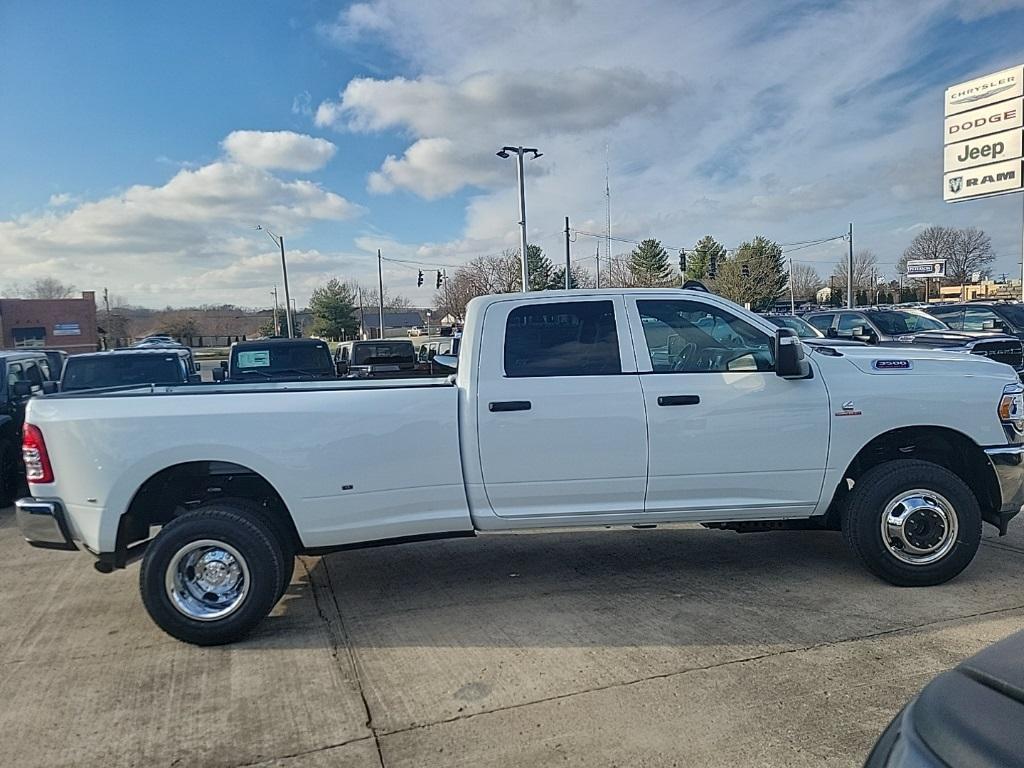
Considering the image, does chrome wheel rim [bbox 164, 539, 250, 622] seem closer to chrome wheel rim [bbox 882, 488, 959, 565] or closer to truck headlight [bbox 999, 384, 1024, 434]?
chrome wheel rim [bbox 882, 488, 959, 565]

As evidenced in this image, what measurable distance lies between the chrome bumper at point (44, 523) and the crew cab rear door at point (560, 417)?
8.20 ft

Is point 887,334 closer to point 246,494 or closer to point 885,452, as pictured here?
point 885,452

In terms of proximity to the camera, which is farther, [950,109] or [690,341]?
[950,109]

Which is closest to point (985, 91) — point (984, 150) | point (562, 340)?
point (984, 150)

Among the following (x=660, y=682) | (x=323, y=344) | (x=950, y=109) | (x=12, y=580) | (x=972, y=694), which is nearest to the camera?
(x=972, y=694)

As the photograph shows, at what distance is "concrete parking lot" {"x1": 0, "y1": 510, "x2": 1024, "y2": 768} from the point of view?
3.23 meters

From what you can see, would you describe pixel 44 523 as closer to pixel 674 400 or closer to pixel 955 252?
pixel 674 400

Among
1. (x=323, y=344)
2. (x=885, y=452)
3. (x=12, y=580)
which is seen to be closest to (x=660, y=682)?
(x=885, y=452)

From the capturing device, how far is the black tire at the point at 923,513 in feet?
15.4

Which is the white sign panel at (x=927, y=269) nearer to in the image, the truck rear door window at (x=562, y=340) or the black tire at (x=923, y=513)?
the black tire at (x=923, y=513)

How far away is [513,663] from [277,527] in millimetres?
1705

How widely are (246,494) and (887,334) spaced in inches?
591

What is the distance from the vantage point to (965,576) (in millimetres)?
5043

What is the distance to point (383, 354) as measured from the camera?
18.4m
